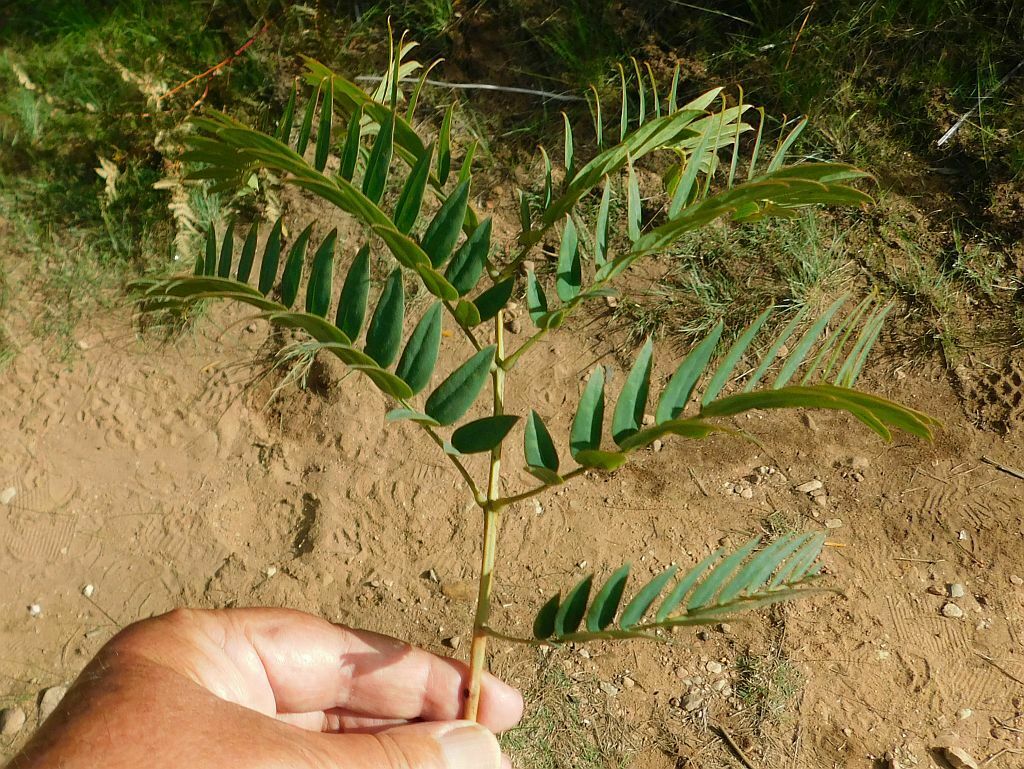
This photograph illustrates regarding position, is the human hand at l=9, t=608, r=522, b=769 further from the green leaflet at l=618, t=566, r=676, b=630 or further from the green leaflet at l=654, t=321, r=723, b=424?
the green leaflet at l=654, t=321, r=723, b=424

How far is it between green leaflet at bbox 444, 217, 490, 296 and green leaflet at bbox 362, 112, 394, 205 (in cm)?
13

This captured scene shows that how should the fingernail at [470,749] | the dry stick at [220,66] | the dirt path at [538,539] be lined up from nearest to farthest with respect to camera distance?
the fingernail at [470,749] → the dirt path at [538,539] → the dry stick at [220,66]

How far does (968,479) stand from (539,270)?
1253 millimetres

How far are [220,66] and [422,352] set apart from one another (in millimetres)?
1940

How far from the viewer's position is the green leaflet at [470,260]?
3.60 feet

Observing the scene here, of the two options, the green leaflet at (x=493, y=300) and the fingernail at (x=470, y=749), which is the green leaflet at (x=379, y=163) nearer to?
the green leaflet at (x=493, y=300)

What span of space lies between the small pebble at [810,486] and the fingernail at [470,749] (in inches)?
43.2

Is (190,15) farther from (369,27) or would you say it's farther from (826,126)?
(826,126)

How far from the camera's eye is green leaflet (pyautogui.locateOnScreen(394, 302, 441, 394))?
1.08m

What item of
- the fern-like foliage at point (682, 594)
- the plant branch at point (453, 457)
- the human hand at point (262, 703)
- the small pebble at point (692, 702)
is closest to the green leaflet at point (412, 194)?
the plant branch at point (453, 457)

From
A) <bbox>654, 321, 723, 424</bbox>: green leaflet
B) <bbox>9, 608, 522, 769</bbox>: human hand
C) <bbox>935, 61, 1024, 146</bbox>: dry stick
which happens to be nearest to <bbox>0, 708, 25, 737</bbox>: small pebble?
<bbox>9, 608, 522, 769</bbox>: human hand

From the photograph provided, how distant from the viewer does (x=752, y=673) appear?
204cm

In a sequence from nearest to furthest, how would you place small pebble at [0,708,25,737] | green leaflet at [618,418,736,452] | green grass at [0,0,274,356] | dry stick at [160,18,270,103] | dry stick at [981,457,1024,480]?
green leaflet at [618,418,736,452] < dry stick at [981,457,1024,480] < small pebble at [0,708,25,737] < dry stick at [160,18,270,103] < green grass at [0,0,274,356]

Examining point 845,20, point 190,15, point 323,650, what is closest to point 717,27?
point 845,20
